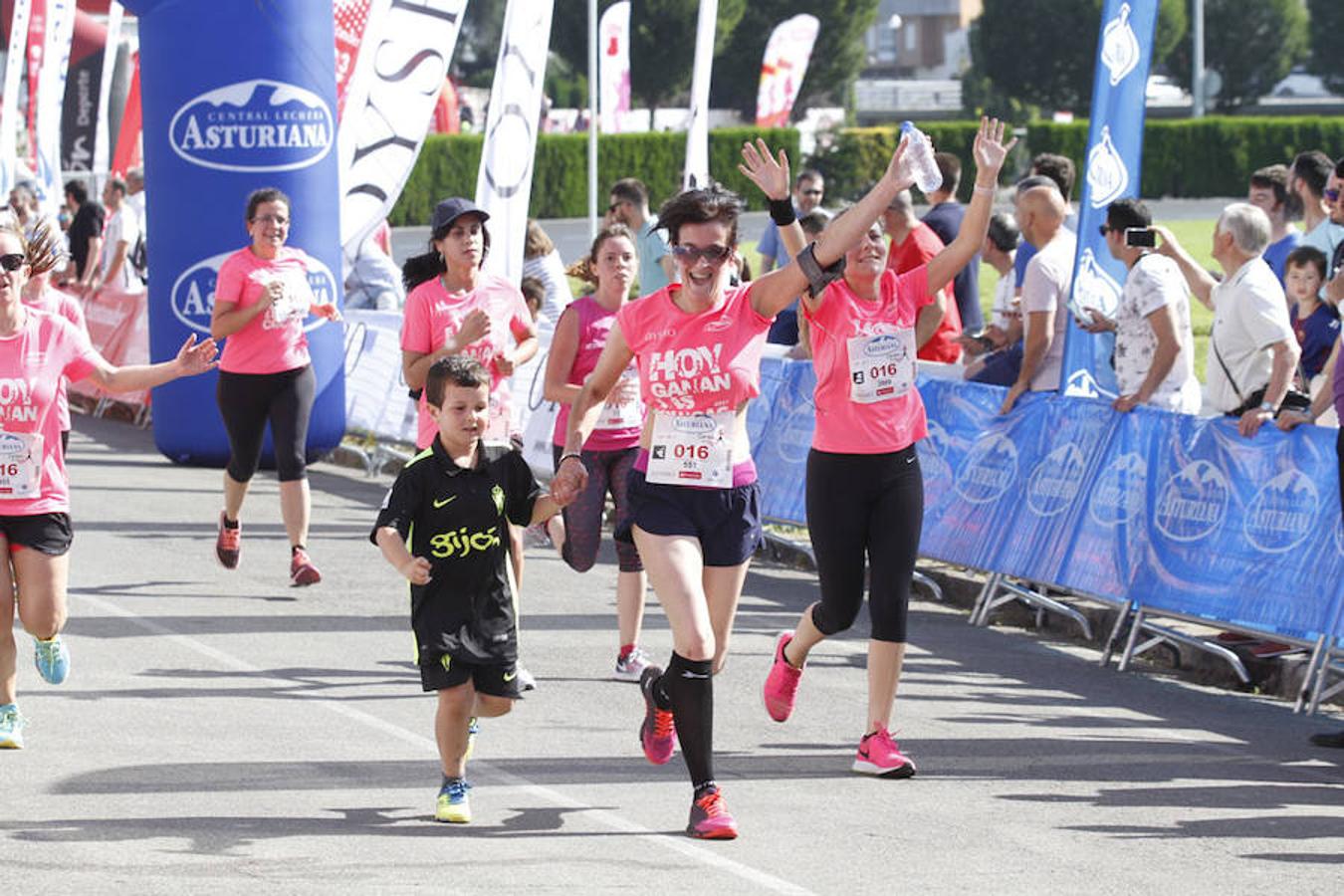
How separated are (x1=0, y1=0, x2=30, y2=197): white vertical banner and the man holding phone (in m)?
17.1

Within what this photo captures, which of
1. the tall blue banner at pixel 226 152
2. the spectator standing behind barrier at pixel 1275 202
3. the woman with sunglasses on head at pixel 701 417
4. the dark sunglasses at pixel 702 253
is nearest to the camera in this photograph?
the woman with sunglasses on head at pixel 701 417

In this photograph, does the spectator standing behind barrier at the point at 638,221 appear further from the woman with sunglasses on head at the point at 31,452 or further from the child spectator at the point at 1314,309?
the woman with sunglasses on head at the point at 31,452

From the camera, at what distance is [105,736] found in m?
8.06

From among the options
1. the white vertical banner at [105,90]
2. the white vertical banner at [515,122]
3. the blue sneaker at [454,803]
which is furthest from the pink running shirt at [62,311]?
the white vertical banner at [105,90]

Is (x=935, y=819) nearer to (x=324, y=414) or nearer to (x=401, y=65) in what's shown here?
(x=324, y=414)

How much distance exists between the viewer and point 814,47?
244 ft

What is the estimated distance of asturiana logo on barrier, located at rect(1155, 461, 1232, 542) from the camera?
9.88m

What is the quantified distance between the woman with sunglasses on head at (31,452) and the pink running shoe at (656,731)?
1893 mm

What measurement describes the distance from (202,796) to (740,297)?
2314mm

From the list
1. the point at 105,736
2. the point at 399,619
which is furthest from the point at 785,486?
the point at 105,736

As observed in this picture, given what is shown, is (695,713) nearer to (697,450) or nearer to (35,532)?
(697,450)

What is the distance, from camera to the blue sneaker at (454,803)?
271 inches

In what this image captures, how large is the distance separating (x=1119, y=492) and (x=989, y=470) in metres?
1.10

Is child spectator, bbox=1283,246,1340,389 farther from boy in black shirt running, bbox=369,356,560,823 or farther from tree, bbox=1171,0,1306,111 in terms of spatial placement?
tree, bbox=1171,0,1306,111
